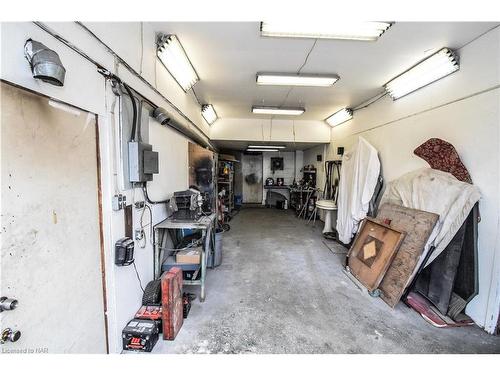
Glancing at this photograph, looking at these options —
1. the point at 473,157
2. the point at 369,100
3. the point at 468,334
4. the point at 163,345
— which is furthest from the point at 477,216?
the point at 163,345

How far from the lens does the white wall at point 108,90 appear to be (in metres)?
1.00

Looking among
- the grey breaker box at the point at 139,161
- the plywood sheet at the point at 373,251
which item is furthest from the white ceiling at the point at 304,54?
the plywood sheet at the point at 373,251

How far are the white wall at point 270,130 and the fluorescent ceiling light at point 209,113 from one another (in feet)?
1.00

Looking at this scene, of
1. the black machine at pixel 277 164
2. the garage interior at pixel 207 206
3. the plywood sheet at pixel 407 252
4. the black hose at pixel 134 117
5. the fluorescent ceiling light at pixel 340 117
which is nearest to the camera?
the garage interior at pixel 207 206

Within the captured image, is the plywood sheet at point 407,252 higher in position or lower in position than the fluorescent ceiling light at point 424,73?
lower

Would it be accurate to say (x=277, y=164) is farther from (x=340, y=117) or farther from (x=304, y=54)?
(x=304, y=54)

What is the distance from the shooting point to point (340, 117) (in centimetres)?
523

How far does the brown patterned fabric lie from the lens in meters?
2.33

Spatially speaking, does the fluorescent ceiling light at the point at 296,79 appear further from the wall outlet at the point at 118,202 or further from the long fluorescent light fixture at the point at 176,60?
the wall outlet at the point at 118,202

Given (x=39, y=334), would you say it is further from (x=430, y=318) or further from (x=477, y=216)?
(x=477, y=216)

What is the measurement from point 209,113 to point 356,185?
3.57 meters

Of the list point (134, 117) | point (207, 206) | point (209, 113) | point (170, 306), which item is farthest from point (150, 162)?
point (209, 113)

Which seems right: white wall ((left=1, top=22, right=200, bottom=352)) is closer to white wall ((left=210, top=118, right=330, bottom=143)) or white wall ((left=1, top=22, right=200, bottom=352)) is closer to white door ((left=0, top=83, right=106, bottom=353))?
white door ((left=0, top=83, right=106, bottom=353))

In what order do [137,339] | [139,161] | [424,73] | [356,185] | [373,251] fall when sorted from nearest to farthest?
[137,339] → [139,161] → [424,73] → [373,251] → [356,185]
